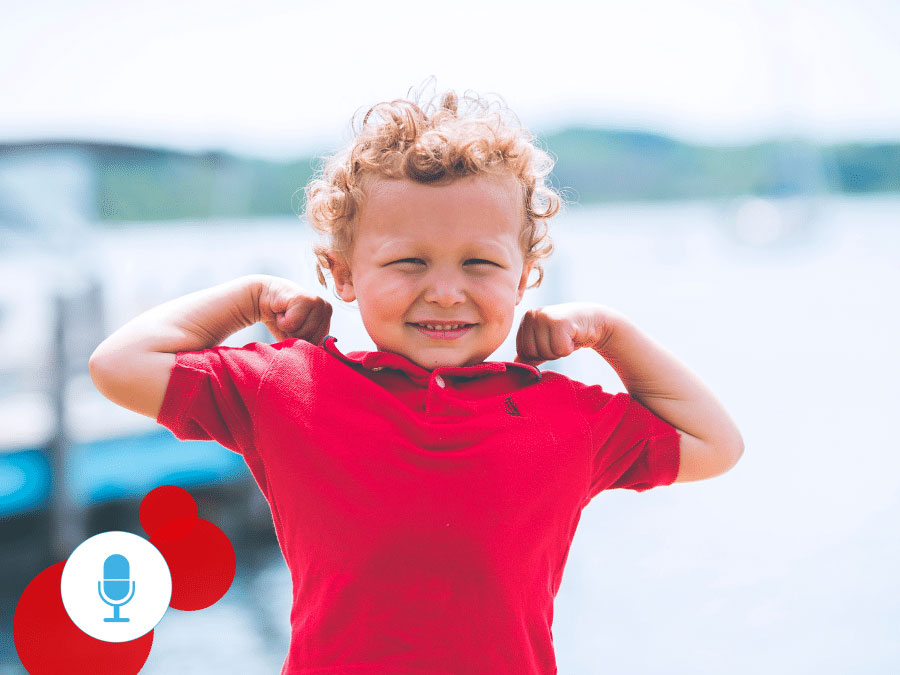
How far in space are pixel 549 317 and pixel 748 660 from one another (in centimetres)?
159

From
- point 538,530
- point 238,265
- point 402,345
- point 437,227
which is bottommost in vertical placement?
point 238,265

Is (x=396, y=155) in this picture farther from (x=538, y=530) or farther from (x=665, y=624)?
(x=665, y=624)

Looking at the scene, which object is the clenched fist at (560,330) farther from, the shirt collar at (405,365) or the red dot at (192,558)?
the red dot at (192,558)

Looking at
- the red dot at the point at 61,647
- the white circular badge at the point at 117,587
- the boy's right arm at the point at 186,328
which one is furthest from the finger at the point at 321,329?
the red dot at the point at 61,647

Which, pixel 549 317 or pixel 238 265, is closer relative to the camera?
pixel 549 317

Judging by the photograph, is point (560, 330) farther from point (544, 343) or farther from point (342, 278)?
point (342, 278)

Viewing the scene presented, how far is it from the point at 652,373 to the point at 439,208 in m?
0.28

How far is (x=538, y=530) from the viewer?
0.71 metres

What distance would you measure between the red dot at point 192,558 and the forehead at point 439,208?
0.82 meters

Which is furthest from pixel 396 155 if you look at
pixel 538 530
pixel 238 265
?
pixel 238 265

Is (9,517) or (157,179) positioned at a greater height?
(157,179)

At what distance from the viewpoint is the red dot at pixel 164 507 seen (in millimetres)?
1519

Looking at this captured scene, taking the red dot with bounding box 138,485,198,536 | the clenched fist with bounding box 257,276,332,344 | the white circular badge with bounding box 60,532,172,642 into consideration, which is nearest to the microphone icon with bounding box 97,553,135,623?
the white circular badge with bounding box 60,532,172,642

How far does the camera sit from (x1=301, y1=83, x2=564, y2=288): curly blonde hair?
2.46ft
